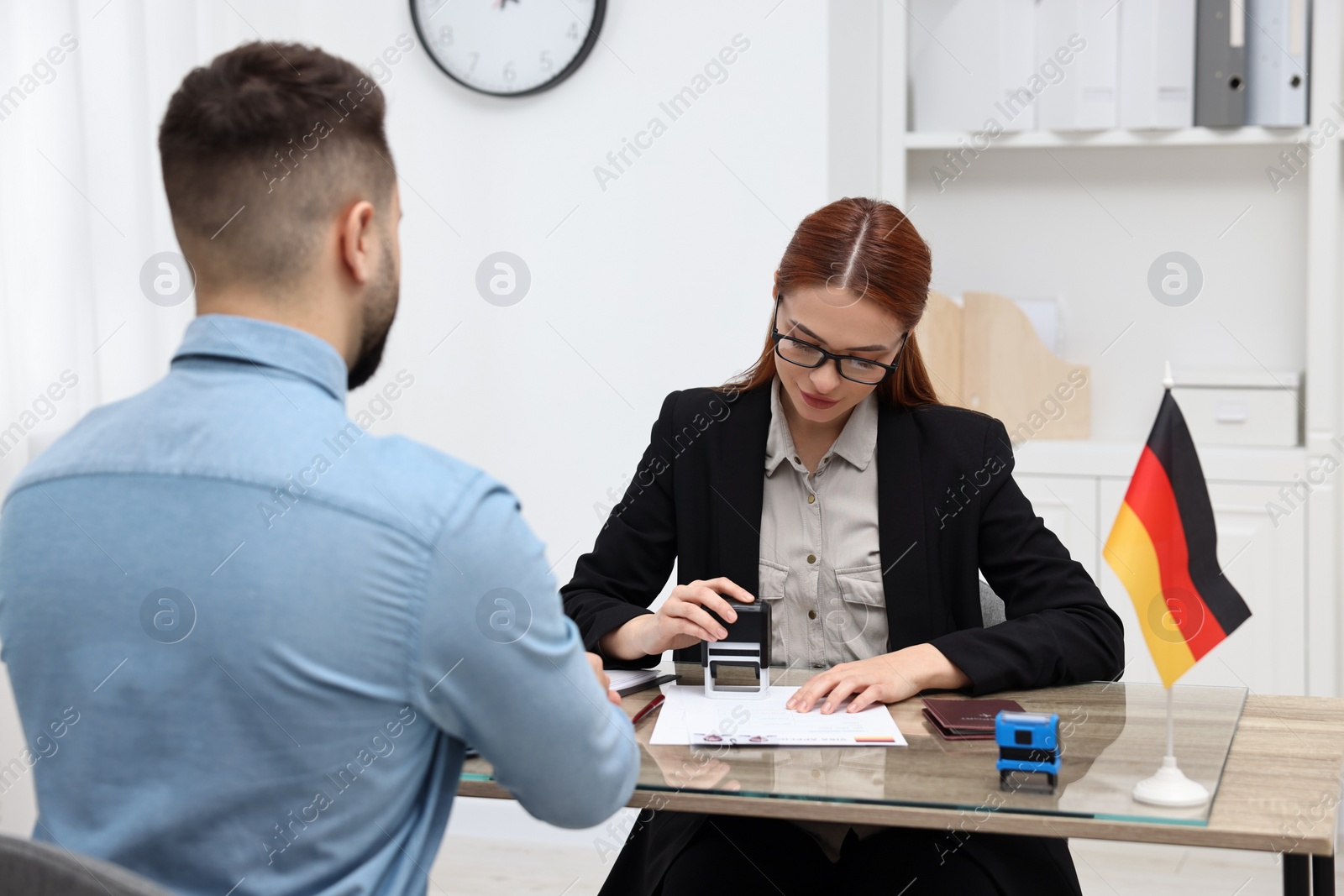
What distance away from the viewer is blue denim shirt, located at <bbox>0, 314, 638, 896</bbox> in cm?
92

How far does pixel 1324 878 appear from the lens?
57.4 inches

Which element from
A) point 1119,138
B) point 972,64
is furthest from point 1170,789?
point 972,64

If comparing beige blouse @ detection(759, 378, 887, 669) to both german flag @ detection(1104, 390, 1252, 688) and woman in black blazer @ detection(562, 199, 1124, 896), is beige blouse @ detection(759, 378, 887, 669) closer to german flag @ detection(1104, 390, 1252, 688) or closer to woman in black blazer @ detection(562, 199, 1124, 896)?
woman in black blazer @ detection(562, 199, 1124, 896)

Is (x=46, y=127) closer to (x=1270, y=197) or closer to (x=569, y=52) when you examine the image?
(x=569, y=52)

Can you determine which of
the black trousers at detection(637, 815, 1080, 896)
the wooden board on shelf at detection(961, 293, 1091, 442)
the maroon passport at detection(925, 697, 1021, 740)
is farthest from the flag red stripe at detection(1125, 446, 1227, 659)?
the wooden board on shelf at detection(961, 293, 1091, 442)

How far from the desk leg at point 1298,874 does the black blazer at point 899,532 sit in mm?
345

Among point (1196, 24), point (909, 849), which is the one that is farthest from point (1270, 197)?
point (909, 849)

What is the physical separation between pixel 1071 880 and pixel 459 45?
242cm

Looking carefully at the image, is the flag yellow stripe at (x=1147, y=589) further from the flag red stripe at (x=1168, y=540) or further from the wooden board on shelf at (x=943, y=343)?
the wooden board on shelf at (x=943, y=343)

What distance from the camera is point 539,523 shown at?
327cm

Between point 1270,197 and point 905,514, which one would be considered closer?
point 905,514

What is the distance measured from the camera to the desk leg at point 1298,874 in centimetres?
145

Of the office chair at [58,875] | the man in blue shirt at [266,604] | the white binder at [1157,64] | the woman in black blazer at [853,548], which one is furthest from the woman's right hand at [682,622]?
the white binder at [1157,64]

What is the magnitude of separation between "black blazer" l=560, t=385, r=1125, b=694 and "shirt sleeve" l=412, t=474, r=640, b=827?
774 mm
